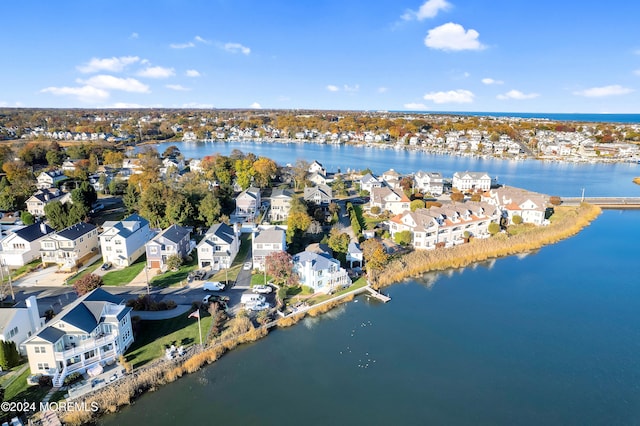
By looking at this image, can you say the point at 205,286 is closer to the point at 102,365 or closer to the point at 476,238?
the point at 102,365

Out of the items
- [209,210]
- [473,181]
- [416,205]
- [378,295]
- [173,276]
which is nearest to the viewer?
[378,295]

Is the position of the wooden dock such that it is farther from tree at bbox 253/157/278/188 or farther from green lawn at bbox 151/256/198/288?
tree at bbox 253/157/278/188

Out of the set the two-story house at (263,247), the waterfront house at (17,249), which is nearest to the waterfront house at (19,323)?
the waterfront house at (17,249)

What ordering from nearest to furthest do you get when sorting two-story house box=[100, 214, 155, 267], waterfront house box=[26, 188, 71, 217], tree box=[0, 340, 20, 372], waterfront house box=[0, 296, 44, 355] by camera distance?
tree box=[0, 340, 20, 372]
waterfront house box=[0, 296, 44, 355]
two-story house box=[100, 214, 155, 267]
waterfront house box=[26, 188, 71, 217]

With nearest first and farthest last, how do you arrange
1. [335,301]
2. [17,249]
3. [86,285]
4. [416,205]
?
[86,285]
[335,301]
[17,249]
[416,205]

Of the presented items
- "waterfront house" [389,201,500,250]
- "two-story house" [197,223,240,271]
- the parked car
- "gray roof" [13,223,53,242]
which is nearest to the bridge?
"waterfront house" [389,201,500,250]

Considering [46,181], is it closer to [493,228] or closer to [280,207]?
[280,207]

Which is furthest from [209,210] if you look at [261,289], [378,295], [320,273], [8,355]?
[8,355]
